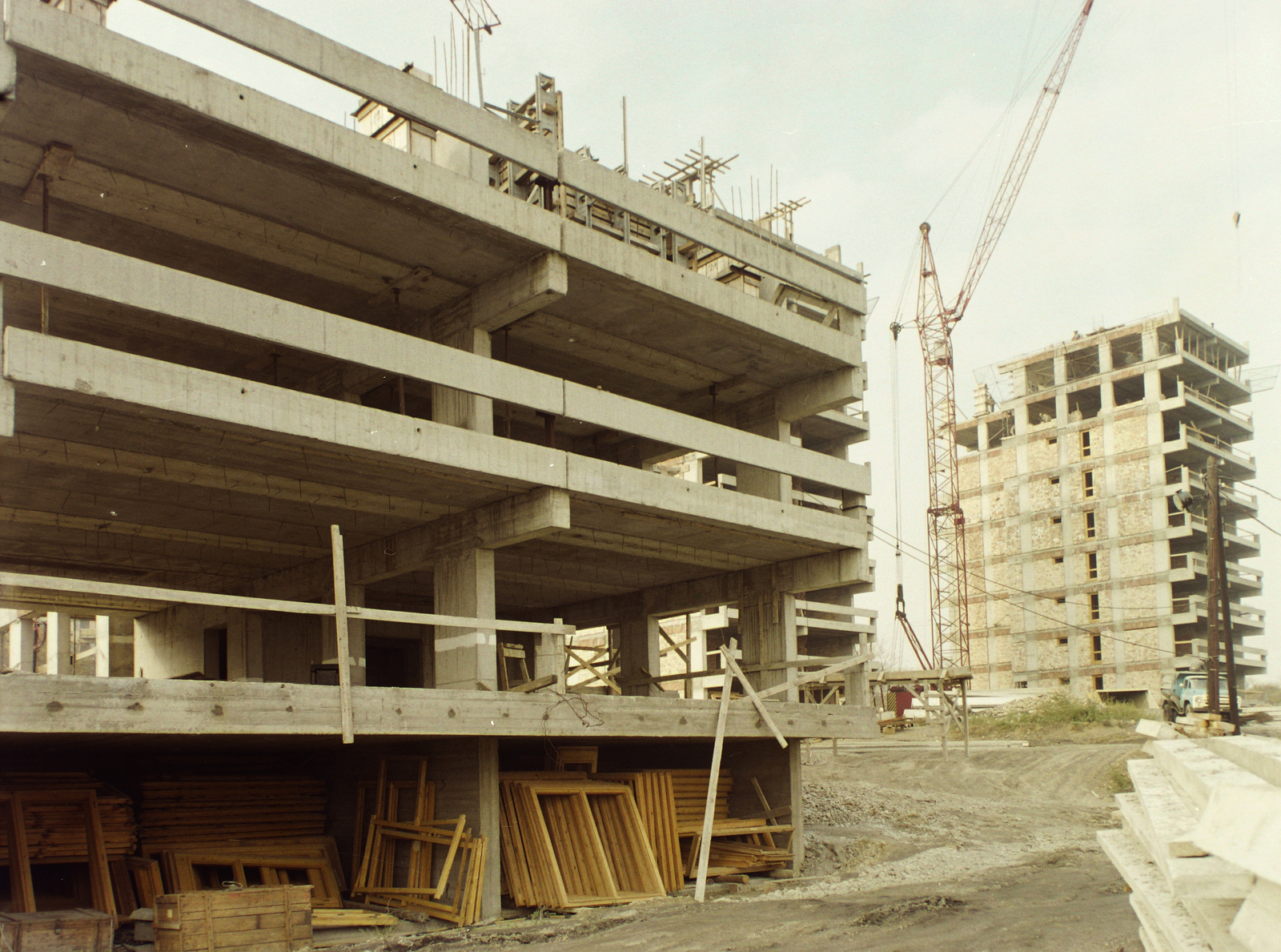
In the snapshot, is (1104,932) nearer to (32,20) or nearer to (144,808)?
(144,808)

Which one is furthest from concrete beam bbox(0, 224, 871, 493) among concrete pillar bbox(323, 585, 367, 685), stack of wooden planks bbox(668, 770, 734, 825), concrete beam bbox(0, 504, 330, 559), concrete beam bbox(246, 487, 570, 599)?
concrete beam bbox(0, 504, 330, 559)

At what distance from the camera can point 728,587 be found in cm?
2383

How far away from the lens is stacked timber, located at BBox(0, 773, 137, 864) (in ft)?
41.5

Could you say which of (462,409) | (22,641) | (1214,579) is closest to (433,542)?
(462,409)

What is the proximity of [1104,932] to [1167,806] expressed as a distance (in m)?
7.59

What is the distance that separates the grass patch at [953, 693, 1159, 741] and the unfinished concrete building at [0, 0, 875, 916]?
26135 millimetres

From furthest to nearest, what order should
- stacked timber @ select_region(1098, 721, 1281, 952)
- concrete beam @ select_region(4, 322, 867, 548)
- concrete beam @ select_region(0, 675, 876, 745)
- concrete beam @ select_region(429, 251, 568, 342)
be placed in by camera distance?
concrete beam @ select_region(429, 251, 568, 342), concrete beam @ select_region(4, 322, 867, 548), concrete beam @ select_region(0, 675, 876, 745), stacked timber @ select_region(1098, 721, 1281, 952)

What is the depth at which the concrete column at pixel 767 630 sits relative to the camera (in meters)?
22.3

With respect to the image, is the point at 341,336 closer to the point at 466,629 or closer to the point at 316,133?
the point at 316,133

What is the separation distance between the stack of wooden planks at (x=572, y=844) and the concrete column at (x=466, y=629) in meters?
1.79

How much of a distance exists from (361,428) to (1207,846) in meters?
13.7

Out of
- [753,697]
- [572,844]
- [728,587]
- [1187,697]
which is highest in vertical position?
[728,587]

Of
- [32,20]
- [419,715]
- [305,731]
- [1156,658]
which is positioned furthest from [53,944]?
[1156,658]

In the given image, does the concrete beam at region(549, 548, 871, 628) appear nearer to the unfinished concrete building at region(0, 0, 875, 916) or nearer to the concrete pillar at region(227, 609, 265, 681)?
the unfinished concrete building at region(0, 0, 875, 916)
